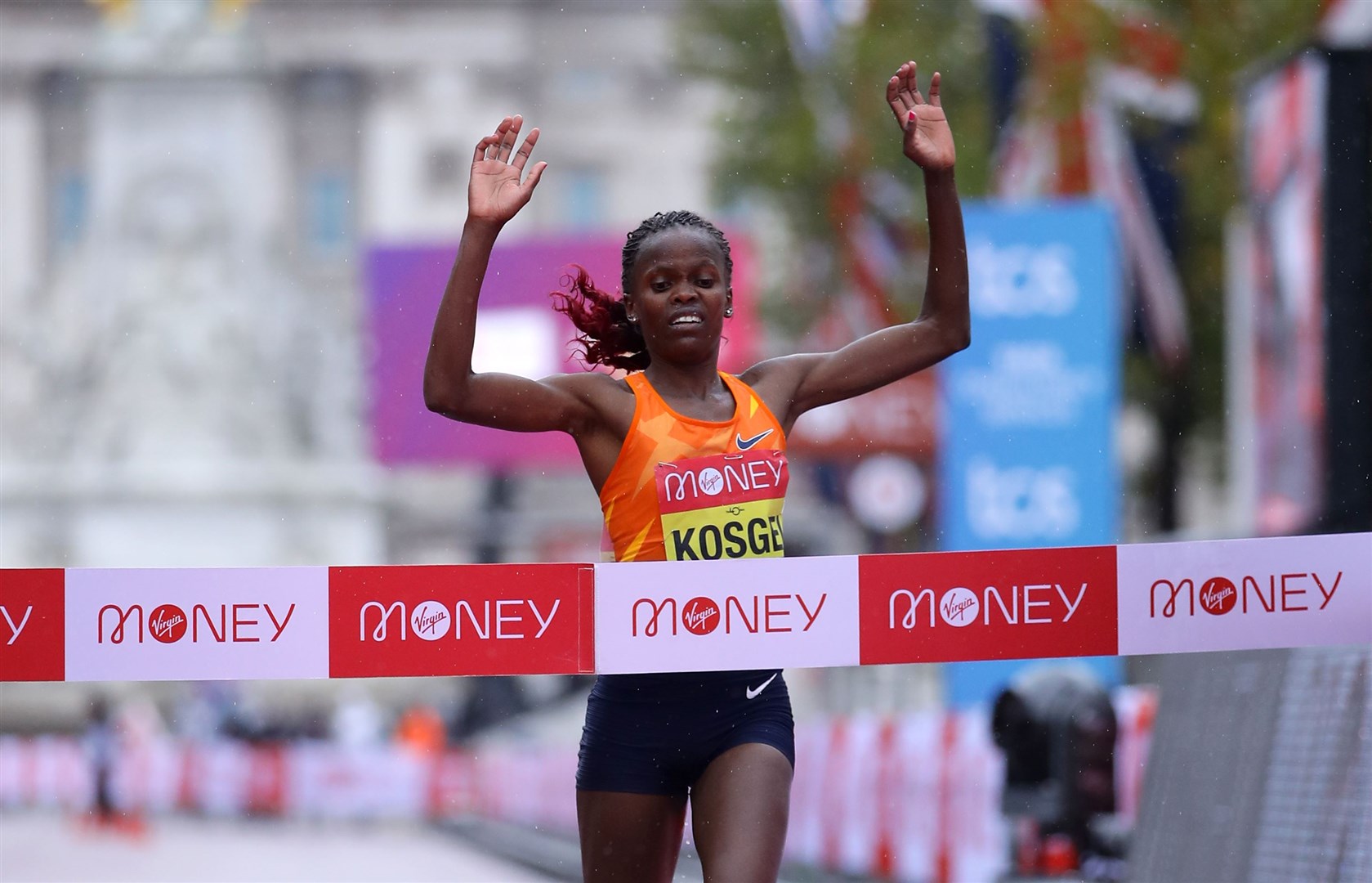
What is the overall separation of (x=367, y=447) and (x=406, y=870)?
33.0 m

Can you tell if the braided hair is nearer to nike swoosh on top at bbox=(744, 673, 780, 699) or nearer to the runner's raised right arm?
the runner's raised right arm

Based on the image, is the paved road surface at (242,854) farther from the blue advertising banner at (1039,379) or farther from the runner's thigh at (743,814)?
the runner's thigh at (743,814)

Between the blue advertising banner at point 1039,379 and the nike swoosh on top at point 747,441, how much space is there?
669cm

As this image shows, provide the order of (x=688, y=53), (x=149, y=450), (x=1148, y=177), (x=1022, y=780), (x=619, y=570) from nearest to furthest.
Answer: (x=619, y=570)
(x=1022, y=780)
(x=1148, y=177)
(x=688, y=53)
(x=149, y=450)

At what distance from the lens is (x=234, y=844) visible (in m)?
18.1

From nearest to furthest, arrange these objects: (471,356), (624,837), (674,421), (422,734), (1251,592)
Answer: (471,356) < (624,837) < (674,421) < (1251,592) < (422,734)

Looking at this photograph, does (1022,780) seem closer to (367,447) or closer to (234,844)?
(234,844)

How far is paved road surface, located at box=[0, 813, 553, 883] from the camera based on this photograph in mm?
14141

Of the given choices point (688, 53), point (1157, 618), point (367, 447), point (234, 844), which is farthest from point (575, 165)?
point (1157, 618)

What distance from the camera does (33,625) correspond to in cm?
456

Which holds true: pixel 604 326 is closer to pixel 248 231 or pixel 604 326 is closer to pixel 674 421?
pixel 674 421

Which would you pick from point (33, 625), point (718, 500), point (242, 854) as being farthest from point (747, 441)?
point (242, 854)

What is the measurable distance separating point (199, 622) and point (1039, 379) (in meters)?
7.09

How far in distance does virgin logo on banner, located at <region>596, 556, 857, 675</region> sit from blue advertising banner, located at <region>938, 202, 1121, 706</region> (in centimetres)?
634
